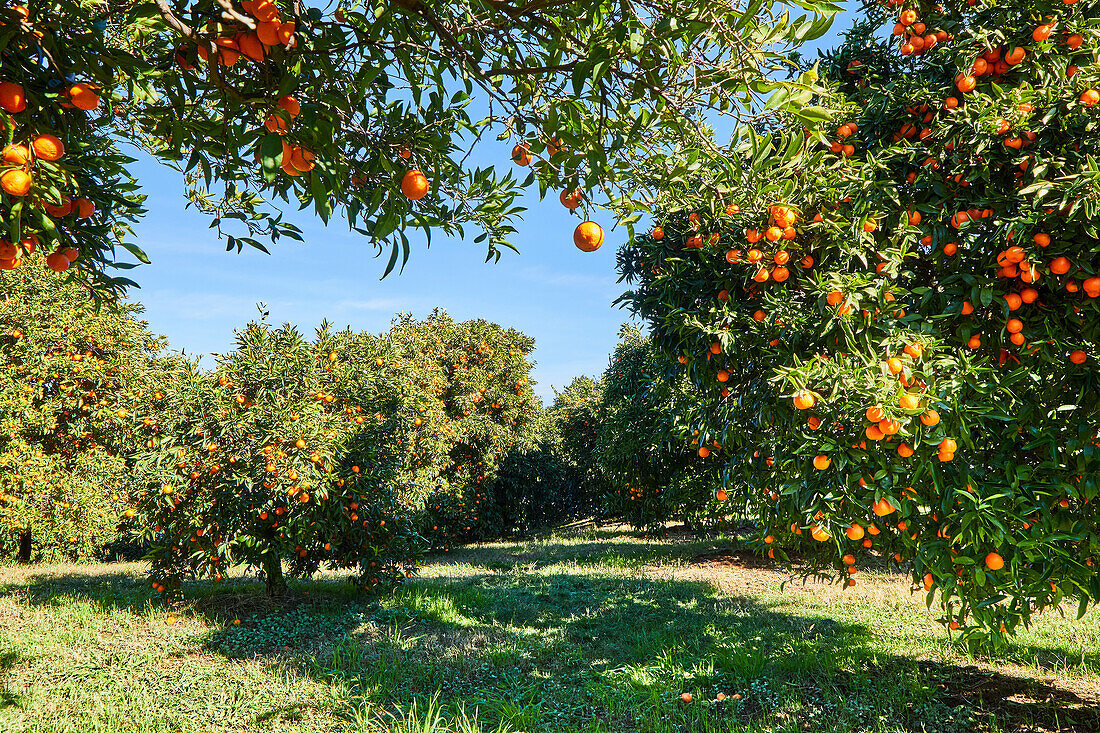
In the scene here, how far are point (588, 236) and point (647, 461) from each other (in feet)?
27.7

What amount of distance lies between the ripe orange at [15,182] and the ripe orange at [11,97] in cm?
25

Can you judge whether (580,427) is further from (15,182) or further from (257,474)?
(15,182)

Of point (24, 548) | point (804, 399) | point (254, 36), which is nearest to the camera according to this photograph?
point (254, 36)

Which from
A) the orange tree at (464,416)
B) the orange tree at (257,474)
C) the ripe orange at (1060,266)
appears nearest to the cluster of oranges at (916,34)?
the ripe orange at (1060,266)

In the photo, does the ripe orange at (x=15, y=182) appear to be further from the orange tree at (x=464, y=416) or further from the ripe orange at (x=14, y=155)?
the orange tree at (x=464, y=416)

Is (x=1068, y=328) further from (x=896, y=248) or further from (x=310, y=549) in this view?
(x=310, y=549)

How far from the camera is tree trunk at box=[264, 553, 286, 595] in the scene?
6.90 metres

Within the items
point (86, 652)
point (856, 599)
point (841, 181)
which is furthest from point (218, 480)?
point (856, 599)

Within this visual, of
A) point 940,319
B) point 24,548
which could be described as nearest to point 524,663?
point 940,319

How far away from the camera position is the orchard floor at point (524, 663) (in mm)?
4008

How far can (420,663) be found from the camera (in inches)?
198

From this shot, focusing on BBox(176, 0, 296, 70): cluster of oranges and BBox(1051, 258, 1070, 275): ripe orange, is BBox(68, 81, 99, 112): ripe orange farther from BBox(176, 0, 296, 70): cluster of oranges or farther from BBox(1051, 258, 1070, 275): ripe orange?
BBox(1051, 258, 1070, 275): ripe orange

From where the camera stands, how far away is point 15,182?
1580 mm

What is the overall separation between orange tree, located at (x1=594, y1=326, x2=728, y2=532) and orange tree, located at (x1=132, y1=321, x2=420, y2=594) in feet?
13.1
